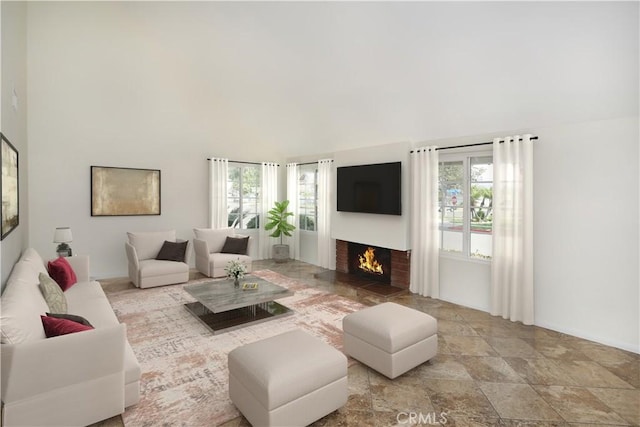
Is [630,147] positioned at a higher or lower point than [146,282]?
higher

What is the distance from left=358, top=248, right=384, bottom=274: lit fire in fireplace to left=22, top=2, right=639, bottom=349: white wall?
2.18 meters

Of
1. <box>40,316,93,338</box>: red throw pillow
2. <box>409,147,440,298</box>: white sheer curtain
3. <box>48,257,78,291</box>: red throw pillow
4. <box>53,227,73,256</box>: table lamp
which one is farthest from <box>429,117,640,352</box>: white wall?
<box>53,227,73,256</box>: table lamp

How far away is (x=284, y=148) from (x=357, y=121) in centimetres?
291

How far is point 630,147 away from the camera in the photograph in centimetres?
344

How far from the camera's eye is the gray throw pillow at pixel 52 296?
2.97m

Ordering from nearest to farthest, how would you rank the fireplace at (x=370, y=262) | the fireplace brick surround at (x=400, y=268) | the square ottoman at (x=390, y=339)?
the square ottoman at (x=390, y=339) < the fireplace brick surround at (x=400, y=268) < the fireplace at (x=370, y=262)

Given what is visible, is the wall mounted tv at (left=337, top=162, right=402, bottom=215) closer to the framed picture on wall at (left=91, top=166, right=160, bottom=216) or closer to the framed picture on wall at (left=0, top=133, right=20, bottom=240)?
the framed picture on wall at (left=91, top=166, right=160, bottom=216)

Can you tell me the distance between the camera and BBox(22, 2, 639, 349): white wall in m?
3.32

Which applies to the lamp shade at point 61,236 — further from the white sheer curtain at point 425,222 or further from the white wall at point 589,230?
the white wall at point 589,230

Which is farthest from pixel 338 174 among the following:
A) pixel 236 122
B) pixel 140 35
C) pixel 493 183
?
pixel 140 35

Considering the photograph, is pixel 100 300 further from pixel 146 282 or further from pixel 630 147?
pixel 630 147

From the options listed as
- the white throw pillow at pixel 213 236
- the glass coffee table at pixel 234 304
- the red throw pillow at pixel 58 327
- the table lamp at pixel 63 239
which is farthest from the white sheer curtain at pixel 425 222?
the table lamp at pixel 63 239

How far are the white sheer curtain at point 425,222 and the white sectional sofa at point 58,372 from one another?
4.26 m

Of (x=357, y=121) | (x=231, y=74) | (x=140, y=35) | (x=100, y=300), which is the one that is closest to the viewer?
(x=100, y=300)
